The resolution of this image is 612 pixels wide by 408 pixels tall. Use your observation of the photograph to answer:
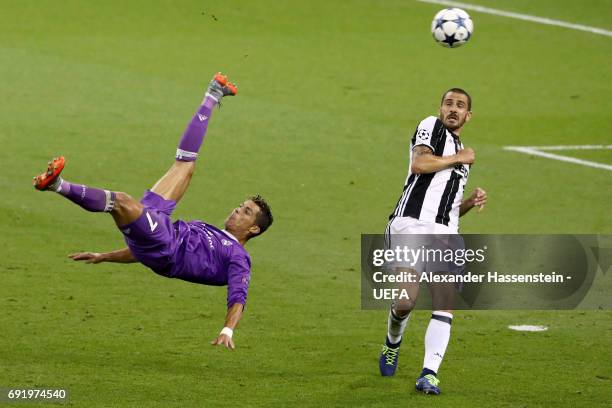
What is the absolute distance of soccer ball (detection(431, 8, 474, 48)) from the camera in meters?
14.7

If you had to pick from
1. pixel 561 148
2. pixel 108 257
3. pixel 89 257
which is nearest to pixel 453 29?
pixel 108 257

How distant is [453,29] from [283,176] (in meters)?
4.93

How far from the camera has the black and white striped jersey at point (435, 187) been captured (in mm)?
11477

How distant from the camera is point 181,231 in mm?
11680

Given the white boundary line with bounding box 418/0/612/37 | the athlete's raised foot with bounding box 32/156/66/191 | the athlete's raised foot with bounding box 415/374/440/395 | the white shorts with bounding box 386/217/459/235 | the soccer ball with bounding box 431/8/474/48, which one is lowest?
the athlete's raised foot with bounding box 415/374/440/395

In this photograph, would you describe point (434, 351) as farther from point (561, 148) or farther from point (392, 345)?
point (561, 148)

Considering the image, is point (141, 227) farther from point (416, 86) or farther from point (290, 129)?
point (416, 86)

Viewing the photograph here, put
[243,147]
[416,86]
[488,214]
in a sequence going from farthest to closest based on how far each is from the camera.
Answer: [416,86] → [243,147] → [488,214]

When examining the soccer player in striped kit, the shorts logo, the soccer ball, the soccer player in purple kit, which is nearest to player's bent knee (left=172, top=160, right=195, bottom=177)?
the soccer player in purple kit

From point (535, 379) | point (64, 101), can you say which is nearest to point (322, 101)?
point (64, 101)

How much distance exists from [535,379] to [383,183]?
7468 mm

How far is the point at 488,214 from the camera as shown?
17609 mm

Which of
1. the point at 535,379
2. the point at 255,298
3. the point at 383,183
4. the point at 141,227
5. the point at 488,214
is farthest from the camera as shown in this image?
the point at 383,183

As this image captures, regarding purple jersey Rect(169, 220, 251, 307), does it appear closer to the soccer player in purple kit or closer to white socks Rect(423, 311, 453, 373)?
the soccer player in purple kit
